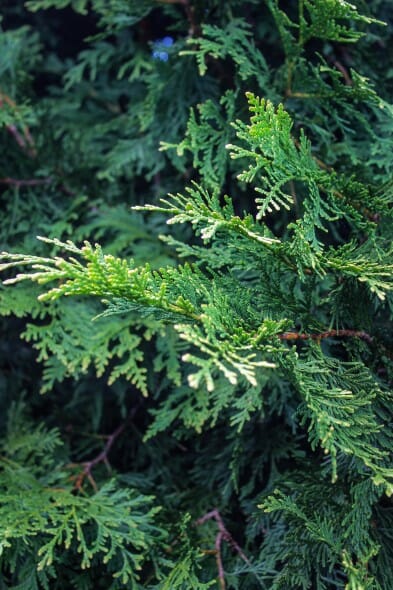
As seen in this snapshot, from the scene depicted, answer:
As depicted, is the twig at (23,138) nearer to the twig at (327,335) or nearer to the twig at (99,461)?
the twig at (99,461)

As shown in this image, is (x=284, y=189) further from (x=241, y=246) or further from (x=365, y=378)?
(x=365, y=378)

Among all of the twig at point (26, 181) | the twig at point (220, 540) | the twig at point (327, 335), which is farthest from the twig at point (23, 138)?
the twig at point (220, 540)

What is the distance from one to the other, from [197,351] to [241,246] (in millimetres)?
832

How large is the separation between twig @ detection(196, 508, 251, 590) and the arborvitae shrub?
1 cm

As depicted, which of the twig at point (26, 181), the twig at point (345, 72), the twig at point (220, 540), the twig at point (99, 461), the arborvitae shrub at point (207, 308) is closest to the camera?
the arborvitae shrub at point (207, 308)

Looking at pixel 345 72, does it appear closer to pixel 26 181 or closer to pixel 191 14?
pixel 191 14

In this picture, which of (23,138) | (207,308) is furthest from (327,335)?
(23,138)

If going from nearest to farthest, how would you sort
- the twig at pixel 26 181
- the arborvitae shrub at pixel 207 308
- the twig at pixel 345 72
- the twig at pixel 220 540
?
the arborvitae shrub at pixel 207 308
the twig at pixel 220 540
the twig at pixel 345 72
the twig at pixel 26 181

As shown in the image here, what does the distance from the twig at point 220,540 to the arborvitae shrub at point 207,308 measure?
10 millimetres

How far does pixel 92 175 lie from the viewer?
2.90 m

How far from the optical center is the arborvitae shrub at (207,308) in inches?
62.4

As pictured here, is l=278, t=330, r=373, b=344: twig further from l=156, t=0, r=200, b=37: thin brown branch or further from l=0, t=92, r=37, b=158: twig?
l=0, t=92, r=37, b=158: twig

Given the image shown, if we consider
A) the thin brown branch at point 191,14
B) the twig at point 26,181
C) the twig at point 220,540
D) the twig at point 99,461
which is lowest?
the twig at point 99,461

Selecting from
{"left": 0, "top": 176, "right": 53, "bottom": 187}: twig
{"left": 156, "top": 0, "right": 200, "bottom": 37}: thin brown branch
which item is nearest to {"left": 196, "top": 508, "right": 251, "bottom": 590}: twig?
{"left": 0, "top": 176, "right": 53, "bottom": 187}: twig
